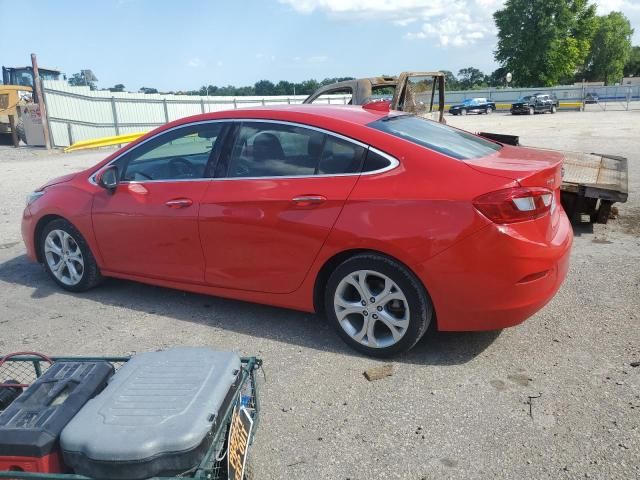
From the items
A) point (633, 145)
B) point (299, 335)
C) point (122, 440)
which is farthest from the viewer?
point (633, 145)

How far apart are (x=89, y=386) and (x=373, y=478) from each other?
4.38ft

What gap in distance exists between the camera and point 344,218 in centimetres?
353

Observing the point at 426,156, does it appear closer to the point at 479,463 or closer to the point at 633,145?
the point at 479,463

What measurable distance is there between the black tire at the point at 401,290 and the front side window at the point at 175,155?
4.58ft

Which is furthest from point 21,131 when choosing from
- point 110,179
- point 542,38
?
point 542,38

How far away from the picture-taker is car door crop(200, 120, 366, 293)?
3656 millimetres

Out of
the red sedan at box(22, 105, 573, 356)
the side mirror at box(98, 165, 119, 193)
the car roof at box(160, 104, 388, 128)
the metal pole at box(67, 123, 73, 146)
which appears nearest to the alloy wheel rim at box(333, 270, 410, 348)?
the red sedan at box(22, 105, 573, 356)

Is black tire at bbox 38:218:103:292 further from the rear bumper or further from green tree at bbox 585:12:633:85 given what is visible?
green tree at bbox 585:12:633:85

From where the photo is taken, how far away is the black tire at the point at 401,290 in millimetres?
3432

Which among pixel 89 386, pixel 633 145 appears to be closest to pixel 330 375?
pixel 89 386

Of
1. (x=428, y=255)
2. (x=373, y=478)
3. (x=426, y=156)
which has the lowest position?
(x=373, y=478)

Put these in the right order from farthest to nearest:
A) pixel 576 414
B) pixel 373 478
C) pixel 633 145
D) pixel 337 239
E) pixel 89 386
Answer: pixel 633 145 < pixel 337 239 < pixel 576 414 < pixel 373 478 < pixel 89 386

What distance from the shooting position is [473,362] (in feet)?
11.8

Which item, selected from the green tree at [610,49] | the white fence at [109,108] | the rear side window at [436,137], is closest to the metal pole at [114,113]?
the white fence at [109,108]
